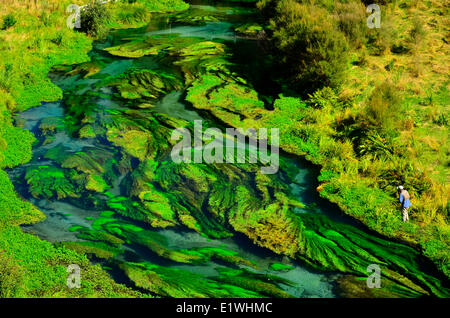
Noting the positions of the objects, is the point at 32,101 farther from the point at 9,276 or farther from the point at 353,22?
the point at 353,22

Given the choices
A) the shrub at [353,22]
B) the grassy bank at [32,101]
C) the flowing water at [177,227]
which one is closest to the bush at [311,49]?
the shrub at [353,22]

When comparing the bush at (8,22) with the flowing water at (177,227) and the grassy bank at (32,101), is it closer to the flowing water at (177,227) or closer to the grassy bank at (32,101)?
the grassy bank at (32,101)

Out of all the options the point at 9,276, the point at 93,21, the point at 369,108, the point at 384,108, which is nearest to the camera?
the point at 9,276

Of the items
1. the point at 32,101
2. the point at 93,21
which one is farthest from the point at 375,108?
the point at 93,21

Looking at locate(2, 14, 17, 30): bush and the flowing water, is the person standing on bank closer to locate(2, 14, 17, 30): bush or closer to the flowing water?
the flowing water

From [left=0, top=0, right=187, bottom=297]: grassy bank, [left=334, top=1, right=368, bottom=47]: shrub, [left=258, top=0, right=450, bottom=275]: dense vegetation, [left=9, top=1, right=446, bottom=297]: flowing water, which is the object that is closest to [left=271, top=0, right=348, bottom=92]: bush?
[left=258, top=0, right=450, bottom=275]: dense vegetation

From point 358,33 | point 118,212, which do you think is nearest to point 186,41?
point 358,33
